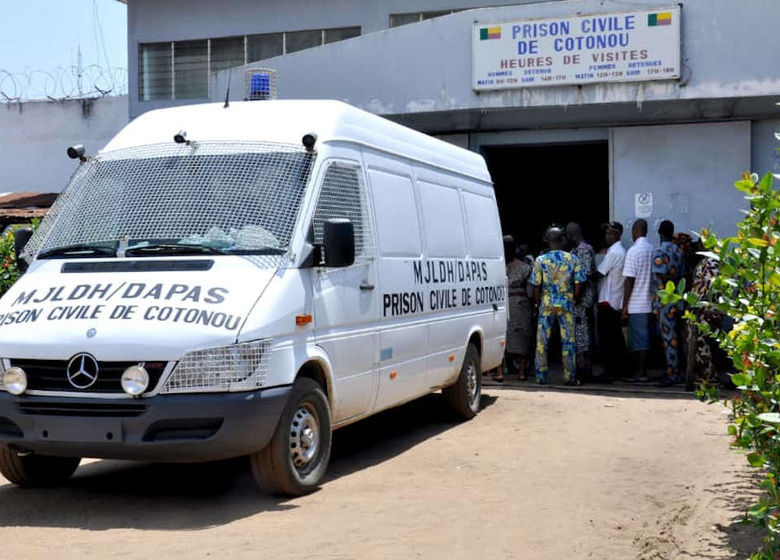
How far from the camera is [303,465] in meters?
6.60

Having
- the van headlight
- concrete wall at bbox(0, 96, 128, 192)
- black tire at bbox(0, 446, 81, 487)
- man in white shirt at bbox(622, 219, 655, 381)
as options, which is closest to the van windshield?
the van headlight

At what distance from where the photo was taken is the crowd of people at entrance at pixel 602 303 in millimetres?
12078

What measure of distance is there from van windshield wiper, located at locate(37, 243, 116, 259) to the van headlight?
1.14m

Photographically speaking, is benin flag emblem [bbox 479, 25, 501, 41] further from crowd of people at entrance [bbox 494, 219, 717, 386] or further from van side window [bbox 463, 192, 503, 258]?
van side window [bbox 463, 192, 503, 258]

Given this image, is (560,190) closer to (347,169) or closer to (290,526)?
(347,169)

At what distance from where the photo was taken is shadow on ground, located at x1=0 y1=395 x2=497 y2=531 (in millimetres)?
6078

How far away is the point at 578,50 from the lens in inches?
511

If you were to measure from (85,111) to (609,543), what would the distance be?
17.7m

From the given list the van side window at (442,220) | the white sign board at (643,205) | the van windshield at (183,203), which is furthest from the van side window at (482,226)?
the white sign board at (643,205)

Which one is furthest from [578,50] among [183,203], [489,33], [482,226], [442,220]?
[183,203]

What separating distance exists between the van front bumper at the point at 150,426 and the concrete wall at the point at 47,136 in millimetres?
15424

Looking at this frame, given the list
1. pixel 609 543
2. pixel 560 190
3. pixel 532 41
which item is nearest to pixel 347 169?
pixel 609 543

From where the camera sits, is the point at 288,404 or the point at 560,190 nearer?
the point at 288,404

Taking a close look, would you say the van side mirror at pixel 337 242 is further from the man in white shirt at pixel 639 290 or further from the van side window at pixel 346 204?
the man in white shirt at pixel 639 290
